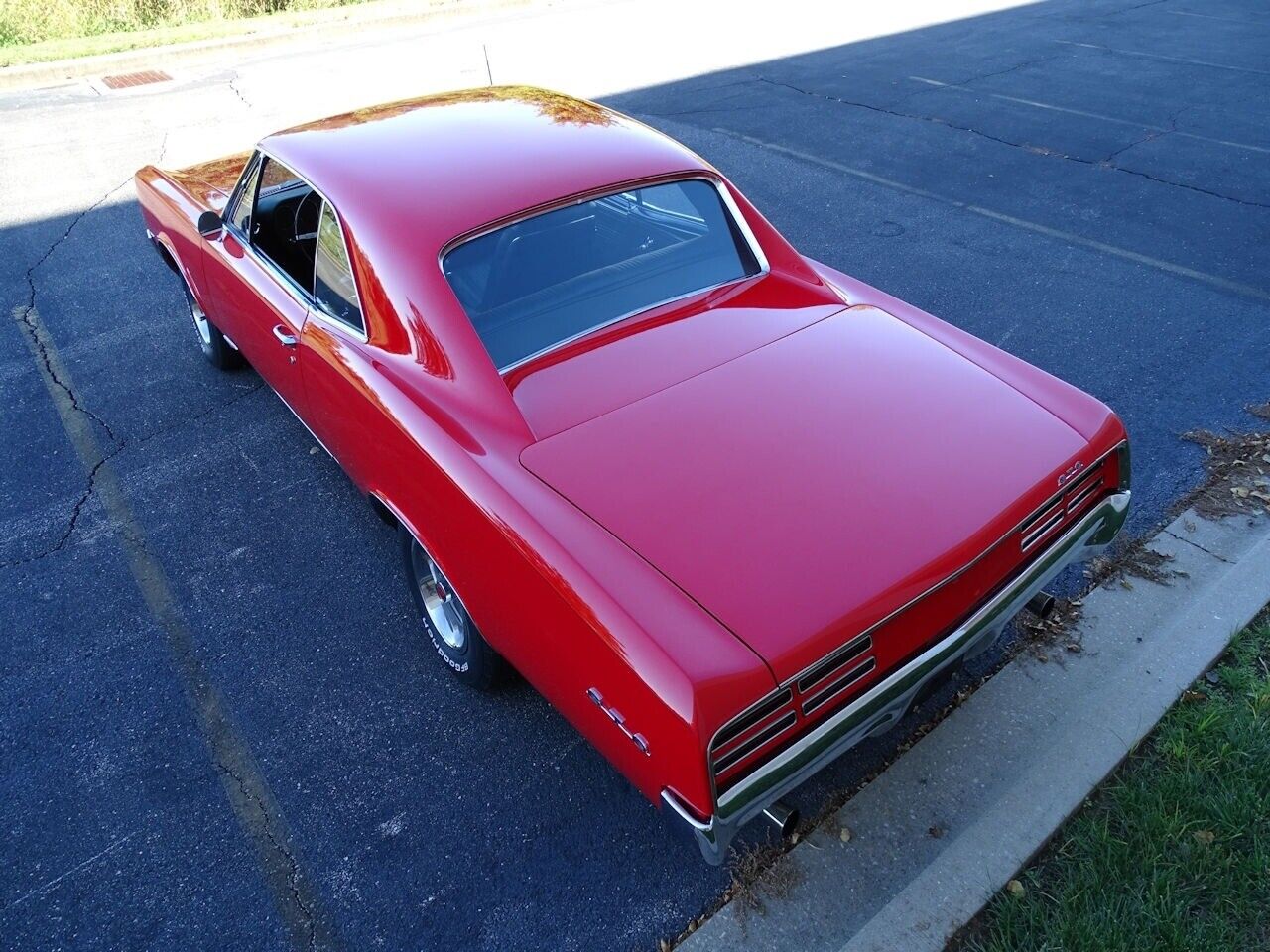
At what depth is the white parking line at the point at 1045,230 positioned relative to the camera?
5.78 m

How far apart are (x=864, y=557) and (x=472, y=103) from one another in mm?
2656

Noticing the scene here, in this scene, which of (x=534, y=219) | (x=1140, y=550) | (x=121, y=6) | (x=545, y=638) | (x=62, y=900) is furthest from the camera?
(x=121, y=6)

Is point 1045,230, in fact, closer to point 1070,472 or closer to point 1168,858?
point 1070,472

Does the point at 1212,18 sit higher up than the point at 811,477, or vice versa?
the point at 811,477

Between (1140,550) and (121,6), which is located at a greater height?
(121,6)

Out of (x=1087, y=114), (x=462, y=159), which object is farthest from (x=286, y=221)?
(x=1087, y=114)

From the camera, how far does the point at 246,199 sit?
13.6ft

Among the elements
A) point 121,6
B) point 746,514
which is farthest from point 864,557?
point 121,6

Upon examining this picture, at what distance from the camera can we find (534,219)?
3203 mm

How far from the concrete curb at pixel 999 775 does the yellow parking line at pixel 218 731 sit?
1121 mm

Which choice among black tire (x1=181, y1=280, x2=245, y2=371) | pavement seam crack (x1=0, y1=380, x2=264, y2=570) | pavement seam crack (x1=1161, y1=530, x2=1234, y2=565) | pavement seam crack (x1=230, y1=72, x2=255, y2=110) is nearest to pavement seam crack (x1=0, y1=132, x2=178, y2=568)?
pavement seam crack (x1=0, y1=380, x2=264, y2=570)

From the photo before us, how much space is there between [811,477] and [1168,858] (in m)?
1.44

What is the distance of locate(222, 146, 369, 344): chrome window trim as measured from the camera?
326 centimetres

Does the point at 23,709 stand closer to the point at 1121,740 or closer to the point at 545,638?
the point at 545,638
